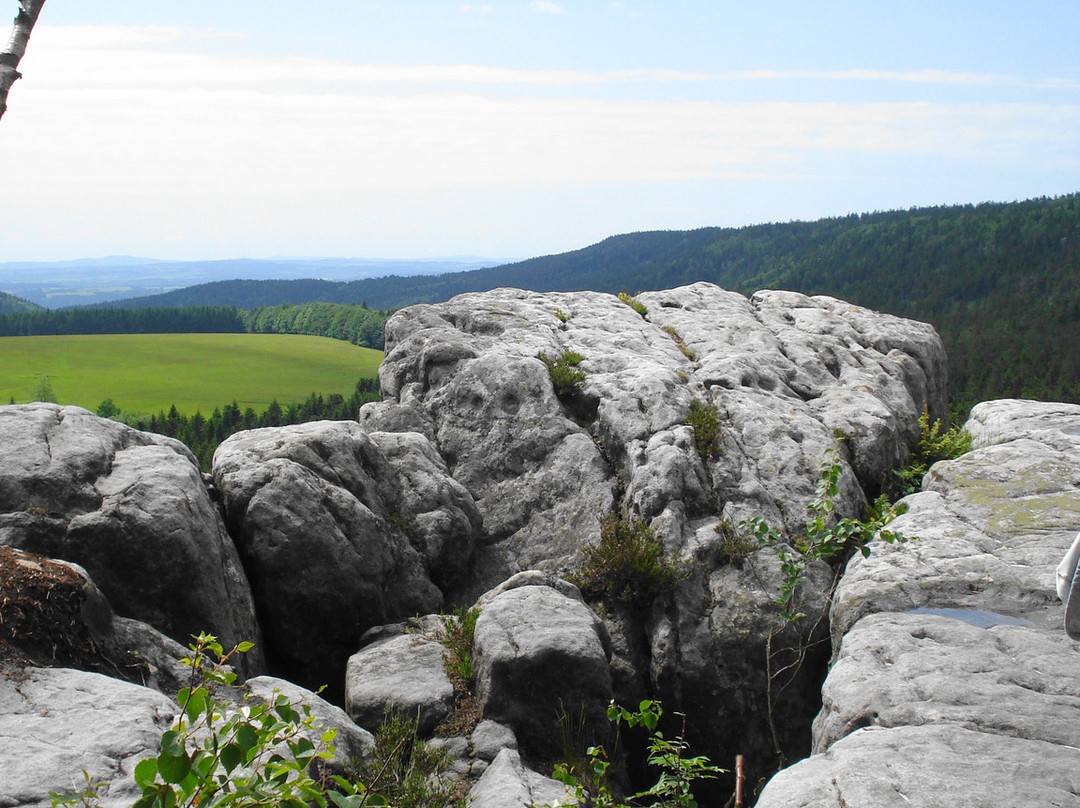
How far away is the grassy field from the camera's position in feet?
438

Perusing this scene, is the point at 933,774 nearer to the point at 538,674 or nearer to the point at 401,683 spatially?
the point at 538,674

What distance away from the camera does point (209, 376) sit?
500 ft

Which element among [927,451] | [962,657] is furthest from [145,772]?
[927,451]

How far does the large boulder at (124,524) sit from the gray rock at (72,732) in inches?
116

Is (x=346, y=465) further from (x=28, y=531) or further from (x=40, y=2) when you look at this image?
(x=40, y=2)

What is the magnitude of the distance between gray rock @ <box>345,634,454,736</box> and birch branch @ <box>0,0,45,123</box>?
770 centimetres

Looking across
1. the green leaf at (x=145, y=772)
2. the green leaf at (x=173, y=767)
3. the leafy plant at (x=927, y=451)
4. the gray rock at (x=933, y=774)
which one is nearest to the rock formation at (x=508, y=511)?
the leafy plant at (x=927, y=451)

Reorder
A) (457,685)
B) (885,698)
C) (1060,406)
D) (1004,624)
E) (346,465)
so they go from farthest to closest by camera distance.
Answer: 1. (1060,406)
2. (346,465)
3. (457,685)
4. (1004,624)
5. (885,698)

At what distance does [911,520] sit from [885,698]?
14.8 ft

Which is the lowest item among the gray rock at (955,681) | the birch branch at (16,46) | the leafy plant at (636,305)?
the gray rock at (955,681)

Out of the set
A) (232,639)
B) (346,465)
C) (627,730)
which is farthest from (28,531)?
(627,730)

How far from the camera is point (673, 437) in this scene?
47.0ft

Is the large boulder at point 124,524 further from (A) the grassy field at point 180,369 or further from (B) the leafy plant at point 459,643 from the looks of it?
(A) the grassy field at point 180,369

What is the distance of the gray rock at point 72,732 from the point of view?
17.7 ft
